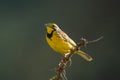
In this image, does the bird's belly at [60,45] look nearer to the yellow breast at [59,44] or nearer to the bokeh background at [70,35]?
the yellow breast at [59,44]

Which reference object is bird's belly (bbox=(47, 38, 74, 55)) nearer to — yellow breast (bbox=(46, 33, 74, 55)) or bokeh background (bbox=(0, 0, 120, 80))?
yellow breast (bbox=(46, 33, 74, 55))

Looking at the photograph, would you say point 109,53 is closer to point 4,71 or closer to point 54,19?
point 54,19

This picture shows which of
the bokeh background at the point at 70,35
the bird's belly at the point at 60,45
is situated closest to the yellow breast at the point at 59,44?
the bird's belly at the point at 60,45

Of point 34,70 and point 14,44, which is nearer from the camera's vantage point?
point 34,70

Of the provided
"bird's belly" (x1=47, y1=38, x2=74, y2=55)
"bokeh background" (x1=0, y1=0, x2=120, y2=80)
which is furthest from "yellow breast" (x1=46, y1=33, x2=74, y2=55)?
"bokeh background" (x1=0, y1=0, x2=120, y2=80)

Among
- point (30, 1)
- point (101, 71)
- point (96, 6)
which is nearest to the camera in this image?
point (101, 71)

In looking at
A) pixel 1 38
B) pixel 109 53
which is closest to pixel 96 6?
pixel 109 53

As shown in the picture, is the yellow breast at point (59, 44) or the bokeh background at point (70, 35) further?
the bokeh background at point (70, 35)

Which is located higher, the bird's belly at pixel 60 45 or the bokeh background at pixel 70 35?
the bird's belly at pixel 60 45
